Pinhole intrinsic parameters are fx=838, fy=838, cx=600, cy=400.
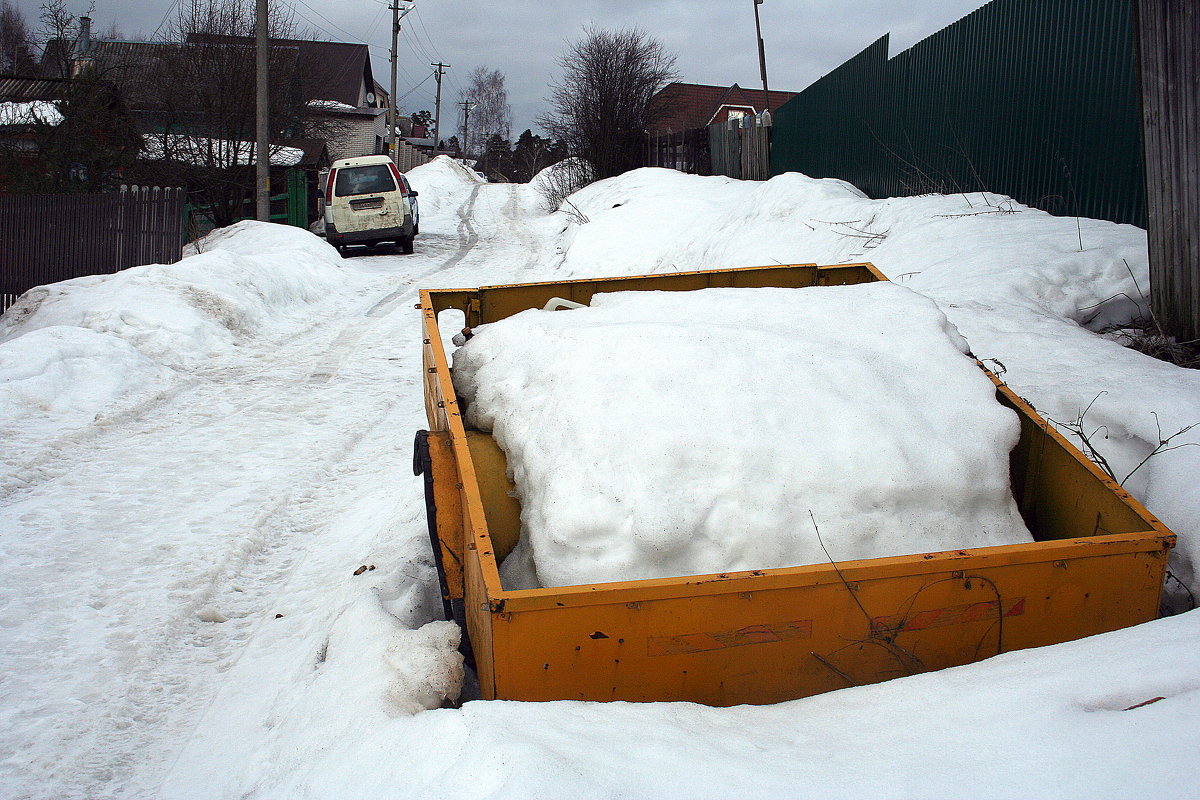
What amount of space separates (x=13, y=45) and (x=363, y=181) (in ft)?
120

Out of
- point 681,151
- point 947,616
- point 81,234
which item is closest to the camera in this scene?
point 947,616

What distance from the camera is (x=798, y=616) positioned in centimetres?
248

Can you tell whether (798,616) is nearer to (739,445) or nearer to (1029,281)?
(739,445)

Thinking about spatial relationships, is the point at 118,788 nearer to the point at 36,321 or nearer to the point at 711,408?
the point at 711,408

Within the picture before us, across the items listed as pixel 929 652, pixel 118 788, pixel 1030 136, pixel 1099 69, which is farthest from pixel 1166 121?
pixel 118 788

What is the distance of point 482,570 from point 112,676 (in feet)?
6.31

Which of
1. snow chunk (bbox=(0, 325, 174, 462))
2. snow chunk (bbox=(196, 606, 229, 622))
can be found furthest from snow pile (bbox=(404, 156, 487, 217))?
snow chunk (bbox=(196, 606, 229, 622))

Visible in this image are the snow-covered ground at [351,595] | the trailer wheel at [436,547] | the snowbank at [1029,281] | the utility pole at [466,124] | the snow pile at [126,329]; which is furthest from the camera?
the utility pole at [466,124]

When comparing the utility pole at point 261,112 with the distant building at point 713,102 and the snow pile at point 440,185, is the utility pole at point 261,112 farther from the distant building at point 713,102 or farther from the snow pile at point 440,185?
the distant building at point 713,102

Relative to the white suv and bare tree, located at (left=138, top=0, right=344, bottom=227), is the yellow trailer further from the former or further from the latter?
bare tree, located at (left=138, top=0, right=344, bottom=227)

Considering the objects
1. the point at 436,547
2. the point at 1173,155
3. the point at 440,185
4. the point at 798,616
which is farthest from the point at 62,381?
the point at 440,185

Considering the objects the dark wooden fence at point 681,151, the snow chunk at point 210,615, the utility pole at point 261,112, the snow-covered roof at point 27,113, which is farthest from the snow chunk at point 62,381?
the dark wooden fence at point 681,151

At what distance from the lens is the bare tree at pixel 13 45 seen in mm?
31402

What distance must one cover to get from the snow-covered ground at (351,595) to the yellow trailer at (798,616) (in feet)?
0.42
